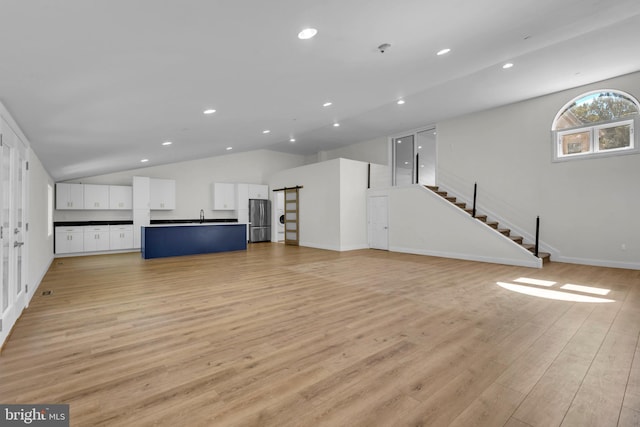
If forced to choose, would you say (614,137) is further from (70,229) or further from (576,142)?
(70,229)

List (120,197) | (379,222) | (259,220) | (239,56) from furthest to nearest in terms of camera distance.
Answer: (259,220), (379,222), (120,197), (239,56)

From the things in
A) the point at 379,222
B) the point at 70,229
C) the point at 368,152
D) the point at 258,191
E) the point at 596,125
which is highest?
the point at 368,152

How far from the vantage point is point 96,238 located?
8688mm

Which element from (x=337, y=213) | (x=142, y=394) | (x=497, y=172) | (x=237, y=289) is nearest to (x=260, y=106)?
(x=237, y=289)

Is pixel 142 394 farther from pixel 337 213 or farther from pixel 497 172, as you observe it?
pixel 497 172

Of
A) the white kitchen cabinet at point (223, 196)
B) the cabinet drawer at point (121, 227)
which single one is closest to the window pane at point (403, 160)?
the white kitchen cabinet at point (223, 196)

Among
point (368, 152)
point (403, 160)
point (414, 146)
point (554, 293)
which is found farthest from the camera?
point (368, 152)

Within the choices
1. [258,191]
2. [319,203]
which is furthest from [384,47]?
[258,191]

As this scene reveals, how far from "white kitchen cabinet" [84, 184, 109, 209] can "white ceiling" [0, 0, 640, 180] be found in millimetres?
4074

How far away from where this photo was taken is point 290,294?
4.28 meters

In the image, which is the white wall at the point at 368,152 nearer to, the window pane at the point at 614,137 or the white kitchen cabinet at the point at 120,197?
the window pane at the point at 614,137

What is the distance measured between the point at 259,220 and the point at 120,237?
4763 millimetres

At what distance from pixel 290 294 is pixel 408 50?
11.0ft

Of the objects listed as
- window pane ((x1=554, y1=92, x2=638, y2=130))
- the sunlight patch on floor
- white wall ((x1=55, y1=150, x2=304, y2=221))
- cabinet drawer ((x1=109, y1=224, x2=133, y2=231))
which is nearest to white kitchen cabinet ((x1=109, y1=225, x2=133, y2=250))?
cabinet drawer ((x1=109, y1=224, x2=133, y2=231))
